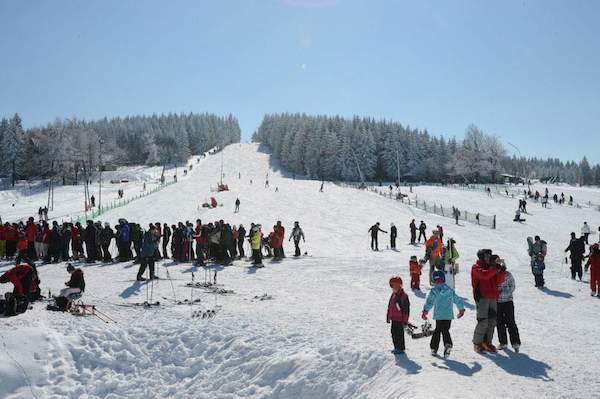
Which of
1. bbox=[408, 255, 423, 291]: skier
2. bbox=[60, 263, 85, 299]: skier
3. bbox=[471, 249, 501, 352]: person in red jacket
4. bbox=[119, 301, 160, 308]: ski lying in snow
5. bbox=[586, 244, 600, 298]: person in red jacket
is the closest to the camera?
bbox=[471, 249, 501, 352]: person in red jacket

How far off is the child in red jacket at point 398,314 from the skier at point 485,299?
4.30 feet

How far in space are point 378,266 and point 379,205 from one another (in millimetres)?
26442

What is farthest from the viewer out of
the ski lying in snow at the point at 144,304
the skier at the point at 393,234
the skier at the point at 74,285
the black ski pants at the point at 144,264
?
the skier at the point at 393,234

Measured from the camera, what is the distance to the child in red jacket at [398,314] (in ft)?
27.1

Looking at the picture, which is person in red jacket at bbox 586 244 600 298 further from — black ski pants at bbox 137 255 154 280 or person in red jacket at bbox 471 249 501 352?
black ski pants at bbox 137 255 154 280

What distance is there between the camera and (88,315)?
37.2 feet

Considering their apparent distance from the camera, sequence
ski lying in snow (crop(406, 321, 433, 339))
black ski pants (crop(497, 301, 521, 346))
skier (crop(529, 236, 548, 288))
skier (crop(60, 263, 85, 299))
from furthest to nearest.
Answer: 1. skier (crop(529, 236, 548, 288))
2. skier (crop(60, 263, 85, 299))
3. ski lying in snow (crop(406, 321, 433, 339))
4. black ski pants (crop(497, 301, 521, 346))

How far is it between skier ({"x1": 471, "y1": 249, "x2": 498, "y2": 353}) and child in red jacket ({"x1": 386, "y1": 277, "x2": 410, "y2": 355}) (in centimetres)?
131

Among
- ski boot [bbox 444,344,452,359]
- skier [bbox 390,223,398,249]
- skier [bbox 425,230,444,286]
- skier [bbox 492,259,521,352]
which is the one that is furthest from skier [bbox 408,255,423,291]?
skier [bbox 390,223,398,249]

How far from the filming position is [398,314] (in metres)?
→ 8.23

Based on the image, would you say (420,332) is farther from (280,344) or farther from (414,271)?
(414,271)

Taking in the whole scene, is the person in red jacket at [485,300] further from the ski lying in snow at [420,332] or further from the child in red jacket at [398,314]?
the child in red jacket at [398,314]

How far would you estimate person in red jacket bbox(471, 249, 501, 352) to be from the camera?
8.38 m

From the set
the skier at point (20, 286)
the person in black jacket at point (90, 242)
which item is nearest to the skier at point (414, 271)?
the skier at point (20, 286)
